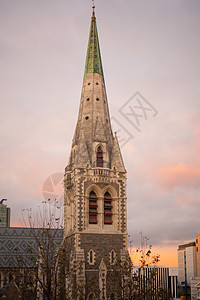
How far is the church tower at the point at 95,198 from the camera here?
48.6m

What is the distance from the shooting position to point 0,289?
205 feet

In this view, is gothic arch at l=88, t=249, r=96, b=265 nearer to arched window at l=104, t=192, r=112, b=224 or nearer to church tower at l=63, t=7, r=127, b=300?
church tower at l=63, t=7, r=127, b=300

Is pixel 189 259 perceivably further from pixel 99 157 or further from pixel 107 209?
pixel 99 157

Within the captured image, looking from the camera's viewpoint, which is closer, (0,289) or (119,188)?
(119,188)

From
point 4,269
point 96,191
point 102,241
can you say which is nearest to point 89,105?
point 96,191

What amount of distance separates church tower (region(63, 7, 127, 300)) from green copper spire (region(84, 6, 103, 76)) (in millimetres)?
1146

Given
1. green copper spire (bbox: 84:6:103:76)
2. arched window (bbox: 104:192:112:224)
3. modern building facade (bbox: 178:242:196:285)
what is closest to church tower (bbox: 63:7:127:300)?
arched window (bbox: 104:192:112:224)

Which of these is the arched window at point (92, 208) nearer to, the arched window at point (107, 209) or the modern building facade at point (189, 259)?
the arched window at point (107, 209)

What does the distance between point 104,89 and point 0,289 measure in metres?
32.7

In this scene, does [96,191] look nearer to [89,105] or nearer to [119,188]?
[119,188]

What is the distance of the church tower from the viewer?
4862cm

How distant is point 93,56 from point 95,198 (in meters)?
20.7

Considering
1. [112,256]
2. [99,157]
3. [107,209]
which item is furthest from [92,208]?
[99,157]

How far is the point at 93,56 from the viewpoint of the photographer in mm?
60188
